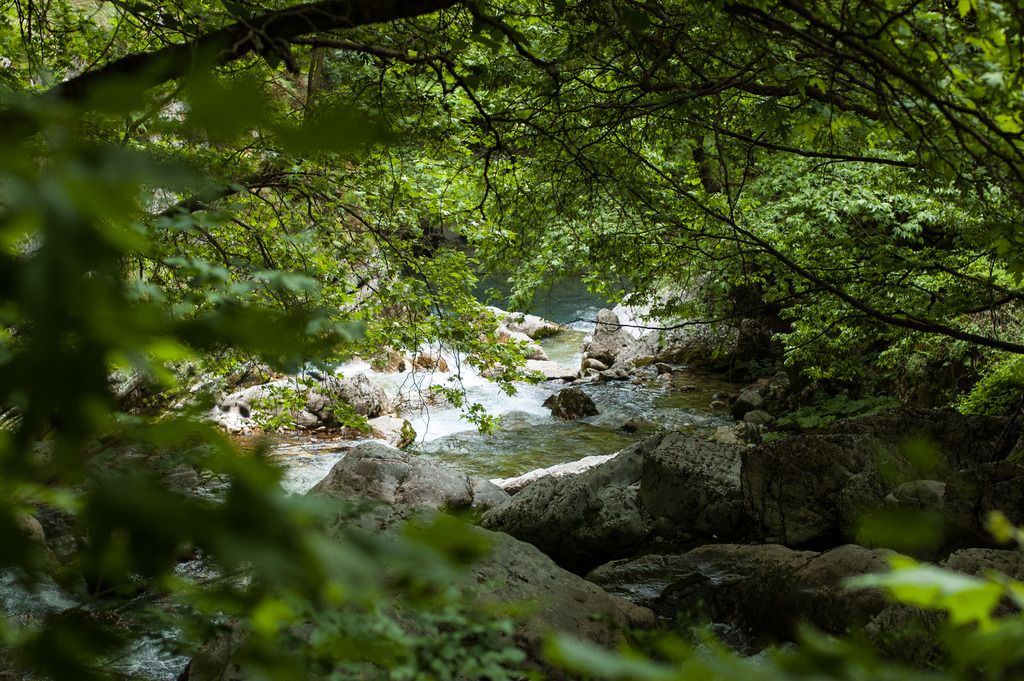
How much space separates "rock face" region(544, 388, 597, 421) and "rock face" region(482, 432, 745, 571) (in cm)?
563

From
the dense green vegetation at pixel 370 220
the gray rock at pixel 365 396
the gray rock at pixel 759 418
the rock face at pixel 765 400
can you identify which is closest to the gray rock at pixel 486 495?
the dense green vegetation at pixel 370 220

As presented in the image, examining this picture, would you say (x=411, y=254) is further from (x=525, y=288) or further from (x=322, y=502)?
(x=322, y=502)

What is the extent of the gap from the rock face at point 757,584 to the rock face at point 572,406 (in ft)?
23.4

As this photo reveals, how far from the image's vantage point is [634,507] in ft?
23.4

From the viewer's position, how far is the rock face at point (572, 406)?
13.3 metres

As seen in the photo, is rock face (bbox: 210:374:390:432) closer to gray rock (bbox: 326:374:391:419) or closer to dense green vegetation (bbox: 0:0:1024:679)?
gray rock (bbox: 326:374:391:419)

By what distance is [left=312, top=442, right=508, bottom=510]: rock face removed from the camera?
24.1 feet

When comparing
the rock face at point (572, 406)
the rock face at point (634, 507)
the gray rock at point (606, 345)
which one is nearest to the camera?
the rock face at point (634, 507)

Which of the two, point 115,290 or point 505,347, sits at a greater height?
point 505,347

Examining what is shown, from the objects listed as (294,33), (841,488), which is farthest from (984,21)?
(841,488)

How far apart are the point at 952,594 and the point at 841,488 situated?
21.5ft

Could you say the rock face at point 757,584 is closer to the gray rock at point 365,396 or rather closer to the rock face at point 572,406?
the rock face at point 572,406

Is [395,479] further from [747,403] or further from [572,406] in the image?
[747,403]

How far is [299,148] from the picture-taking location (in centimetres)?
63
